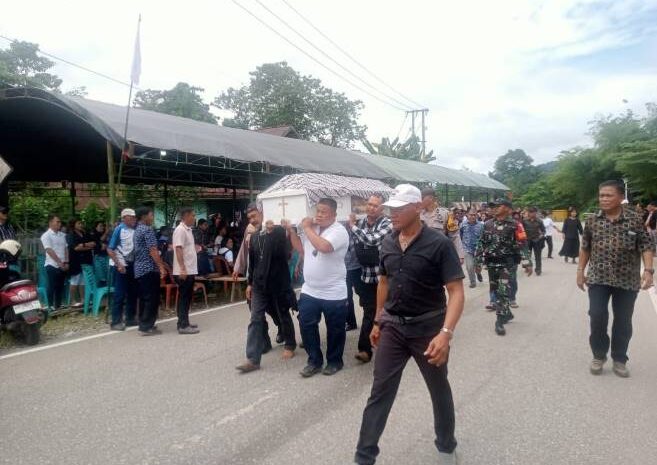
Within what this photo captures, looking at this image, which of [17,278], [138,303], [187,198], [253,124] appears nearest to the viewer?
[17,278]

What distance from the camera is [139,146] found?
9.50 metres

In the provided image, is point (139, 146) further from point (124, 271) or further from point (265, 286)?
point (265, 286)

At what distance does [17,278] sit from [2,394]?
111 inches

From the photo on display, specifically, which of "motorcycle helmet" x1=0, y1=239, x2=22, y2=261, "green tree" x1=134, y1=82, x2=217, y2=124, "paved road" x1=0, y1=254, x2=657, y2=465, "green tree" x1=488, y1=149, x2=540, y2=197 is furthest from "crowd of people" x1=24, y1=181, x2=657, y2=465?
"green tree" x1=488, y1=149, x2=540, y2=197

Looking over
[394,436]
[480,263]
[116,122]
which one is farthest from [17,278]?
[480,263]

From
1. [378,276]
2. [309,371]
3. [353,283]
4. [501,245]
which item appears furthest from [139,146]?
[378,276]

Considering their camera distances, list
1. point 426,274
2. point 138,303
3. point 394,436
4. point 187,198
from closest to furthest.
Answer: point 426,274 < point 394,436 < point 138,303 < point 187,198

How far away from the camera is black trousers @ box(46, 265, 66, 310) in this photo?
9.07 m

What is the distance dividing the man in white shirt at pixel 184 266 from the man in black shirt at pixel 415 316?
4.33 m

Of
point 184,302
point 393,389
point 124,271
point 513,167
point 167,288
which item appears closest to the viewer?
point 393,389

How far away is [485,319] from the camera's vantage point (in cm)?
739

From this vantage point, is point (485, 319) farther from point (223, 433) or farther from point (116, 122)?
point (116, 122)

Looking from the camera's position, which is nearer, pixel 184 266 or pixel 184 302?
pixel 184 266

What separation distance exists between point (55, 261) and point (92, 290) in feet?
3.24
